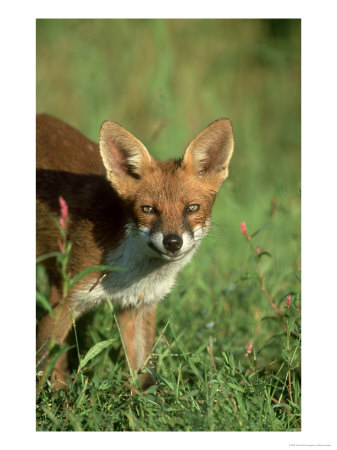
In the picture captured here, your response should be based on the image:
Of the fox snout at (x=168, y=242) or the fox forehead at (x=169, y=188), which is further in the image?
the fox forehead at (x=169, y=188)

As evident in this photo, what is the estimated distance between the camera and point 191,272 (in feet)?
21.7

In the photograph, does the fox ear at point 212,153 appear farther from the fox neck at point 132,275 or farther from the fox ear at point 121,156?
the fox neck at point 132,275

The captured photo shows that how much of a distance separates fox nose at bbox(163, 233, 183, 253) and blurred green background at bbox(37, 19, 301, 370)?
1.76 metres

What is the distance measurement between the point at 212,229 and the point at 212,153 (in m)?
0.71

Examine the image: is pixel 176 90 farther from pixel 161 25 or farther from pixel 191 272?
pixel 191 272

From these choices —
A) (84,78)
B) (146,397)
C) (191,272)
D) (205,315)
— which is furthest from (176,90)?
(146,397)

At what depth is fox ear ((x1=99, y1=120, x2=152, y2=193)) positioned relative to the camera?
4.33 meters

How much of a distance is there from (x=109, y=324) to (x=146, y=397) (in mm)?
1668

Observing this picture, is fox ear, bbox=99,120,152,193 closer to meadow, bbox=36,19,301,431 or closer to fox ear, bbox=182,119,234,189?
fox ear, bbox=182,119,234,189

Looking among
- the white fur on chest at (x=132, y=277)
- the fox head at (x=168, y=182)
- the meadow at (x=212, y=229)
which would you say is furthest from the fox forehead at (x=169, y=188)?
the meadow at (x=212, y=229)

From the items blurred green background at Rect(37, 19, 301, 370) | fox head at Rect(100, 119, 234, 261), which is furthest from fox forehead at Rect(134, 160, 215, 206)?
blurred green background at Rect(37, 19, 301, 370)

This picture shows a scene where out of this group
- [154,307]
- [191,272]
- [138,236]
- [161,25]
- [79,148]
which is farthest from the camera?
[161,25]

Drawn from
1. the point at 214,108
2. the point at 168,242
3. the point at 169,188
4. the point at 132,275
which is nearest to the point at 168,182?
the point at 169,188

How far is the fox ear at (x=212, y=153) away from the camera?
14.5 feet
